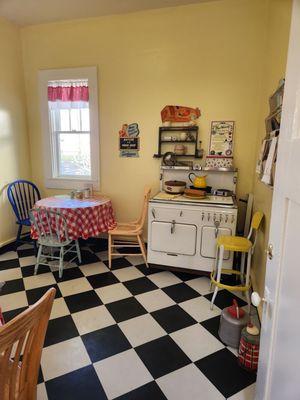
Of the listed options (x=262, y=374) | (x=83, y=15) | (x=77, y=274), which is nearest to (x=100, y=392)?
(x=262, y=374)

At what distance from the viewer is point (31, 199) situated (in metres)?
3.62

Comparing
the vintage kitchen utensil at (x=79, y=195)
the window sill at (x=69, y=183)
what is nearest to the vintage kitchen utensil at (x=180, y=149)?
the window sill at (x=69, y=183)

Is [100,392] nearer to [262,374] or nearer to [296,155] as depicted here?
[262,374]

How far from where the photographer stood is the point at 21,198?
347cm

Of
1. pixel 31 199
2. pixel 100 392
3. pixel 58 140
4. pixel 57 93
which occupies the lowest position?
pixel 100 392

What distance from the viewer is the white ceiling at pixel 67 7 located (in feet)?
9.05

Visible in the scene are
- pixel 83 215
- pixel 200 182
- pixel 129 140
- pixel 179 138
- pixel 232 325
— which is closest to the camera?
pixel 232 325

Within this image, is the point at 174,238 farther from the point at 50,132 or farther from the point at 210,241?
the point at 50,132

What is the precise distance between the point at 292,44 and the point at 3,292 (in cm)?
279

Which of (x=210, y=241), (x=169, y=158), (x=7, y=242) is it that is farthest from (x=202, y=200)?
(x=7, y=242)

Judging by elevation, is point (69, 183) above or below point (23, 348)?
above

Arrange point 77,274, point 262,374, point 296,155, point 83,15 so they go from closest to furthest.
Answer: point 296,155, point 262,374, point 77,274, point 83,15

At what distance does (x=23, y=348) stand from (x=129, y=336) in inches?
45.3

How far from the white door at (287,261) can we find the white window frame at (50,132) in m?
2.77
